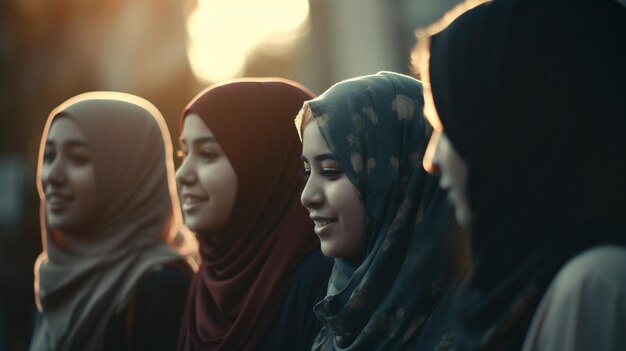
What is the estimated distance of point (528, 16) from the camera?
2307mm

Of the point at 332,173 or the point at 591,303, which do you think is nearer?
the point at 591,303

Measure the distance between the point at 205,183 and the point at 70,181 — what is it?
91cm

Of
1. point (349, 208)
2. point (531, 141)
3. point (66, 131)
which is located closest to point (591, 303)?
point (531, 141)

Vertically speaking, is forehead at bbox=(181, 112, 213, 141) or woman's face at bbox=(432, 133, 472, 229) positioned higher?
woman's face at bbox=(432, 133, 472, 229)

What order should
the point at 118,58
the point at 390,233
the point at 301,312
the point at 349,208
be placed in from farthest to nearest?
the point at 118,58 → the point at 301,312 → the point at 349,208 → the point at 390,233

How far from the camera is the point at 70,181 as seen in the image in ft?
14.8

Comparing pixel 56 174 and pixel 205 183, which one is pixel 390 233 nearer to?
pixel 205 183

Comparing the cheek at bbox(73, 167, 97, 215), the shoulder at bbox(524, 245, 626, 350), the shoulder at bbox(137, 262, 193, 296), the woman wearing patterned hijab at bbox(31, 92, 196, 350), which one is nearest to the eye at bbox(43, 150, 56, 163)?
the woman wearing patterned hijab at bbox(31, 92, 196, 350)

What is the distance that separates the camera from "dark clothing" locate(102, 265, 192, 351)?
4.16m

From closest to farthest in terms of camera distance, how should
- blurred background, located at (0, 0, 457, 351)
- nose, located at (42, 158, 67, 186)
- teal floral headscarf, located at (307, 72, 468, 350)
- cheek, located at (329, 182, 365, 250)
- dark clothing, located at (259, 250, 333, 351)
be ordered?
teal floral headscarf, located at (307, 72, 468, 350)
cheek, located at (329, 182, 365, 250)
dark clothing, located at (259, 250, 333, 351)
nose, located at (42, 158, 67, 186)
blurred background, located at (0, 0, 457, 351)

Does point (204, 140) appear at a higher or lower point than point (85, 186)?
higher

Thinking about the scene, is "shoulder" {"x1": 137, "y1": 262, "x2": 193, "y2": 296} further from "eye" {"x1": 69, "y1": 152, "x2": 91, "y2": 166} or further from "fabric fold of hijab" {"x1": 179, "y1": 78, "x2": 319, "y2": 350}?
"eye" {"x1": 69, "y1": 152, "x2": 91, "y2": 166}

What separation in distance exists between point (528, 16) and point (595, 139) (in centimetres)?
36

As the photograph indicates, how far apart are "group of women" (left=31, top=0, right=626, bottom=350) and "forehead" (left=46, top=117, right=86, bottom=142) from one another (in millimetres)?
10
